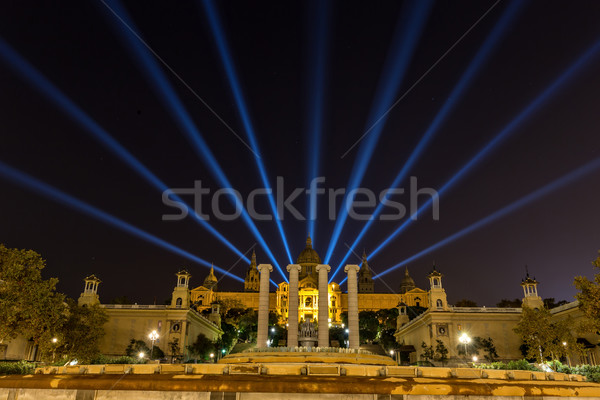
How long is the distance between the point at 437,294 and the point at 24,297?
2624 inches

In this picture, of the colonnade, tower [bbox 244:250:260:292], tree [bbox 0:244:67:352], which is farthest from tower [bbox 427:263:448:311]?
tower [bbox 244:250:260:292]

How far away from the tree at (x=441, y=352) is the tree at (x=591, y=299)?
3526 centimetres

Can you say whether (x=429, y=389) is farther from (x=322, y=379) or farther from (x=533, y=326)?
(x=533, y=326)

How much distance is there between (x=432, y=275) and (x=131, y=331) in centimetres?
5749

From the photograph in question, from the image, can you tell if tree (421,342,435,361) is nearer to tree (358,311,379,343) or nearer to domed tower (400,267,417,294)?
tree (358,311,379,343)

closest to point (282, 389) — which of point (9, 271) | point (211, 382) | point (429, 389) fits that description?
point (211, 382)

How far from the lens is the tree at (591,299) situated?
39.8 meters

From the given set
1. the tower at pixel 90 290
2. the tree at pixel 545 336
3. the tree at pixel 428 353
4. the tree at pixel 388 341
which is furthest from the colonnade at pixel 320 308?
the tree at pixel 388 341

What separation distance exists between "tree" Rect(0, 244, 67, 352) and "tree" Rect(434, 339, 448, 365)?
58.7 metres

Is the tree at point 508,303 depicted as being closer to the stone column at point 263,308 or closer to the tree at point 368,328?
the tree at point 368,328

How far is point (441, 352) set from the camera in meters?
73.4

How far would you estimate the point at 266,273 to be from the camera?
5303cm

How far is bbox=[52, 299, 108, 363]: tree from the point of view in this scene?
52594 millimetres

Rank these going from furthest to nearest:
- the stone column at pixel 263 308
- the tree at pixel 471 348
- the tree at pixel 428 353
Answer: the tree at pixel 471 348
the tree at pixel 428 353
the stone column at pixel 263 308
